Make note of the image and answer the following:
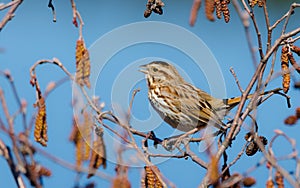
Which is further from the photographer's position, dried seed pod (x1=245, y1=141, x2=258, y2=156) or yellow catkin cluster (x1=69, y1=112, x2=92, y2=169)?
dried seed pod (x1=245, y1=141, x2=258, y2=156)

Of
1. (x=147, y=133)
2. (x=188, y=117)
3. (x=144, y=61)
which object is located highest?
(x=144, y=61)

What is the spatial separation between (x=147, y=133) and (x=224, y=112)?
902 millimetres

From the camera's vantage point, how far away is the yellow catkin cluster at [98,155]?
4.92 ft

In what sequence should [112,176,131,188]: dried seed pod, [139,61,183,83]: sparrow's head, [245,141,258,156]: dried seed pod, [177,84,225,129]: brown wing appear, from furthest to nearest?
1. [139,61,183,83]: sparrow's head
2. [177,84,225,129]: brown wing
3. [245,141,258,156]: dried seed pod
4. [112,176,131,188]: dried seed pod

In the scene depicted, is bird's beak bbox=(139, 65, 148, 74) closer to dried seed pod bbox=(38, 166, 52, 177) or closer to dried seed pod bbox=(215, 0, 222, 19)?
dried seed pod bbox=(215, 0, 222, 19)

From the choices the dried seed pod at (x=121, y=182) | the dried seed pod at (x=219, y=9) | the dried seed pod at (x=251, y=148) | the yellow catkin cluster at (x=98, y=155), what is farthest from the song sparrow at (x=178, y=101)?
the dried seed pod at (x=121, y=182)

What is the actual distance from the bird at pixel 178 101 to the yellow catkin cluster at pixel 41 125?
41.4 inches

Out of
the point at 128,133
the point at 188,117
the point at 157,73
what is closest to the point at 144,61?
the point at 157,73

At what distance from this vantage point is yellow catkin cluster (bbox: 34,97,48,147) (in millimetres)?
1661

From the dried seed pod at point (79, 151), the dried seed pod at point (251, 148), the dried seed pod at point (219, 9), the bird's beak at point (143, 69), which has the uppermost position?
the dried seed pod at point (219, 9)

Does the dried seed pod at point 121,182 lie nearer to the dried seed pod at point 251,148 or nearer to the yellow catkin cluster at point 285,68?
the dried seed pod at point 251,148

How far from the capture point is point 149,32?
254cm

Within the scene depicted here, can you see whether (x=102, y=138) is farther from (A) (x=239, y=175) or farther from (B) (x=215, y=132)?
(B) (x=215, y=132)

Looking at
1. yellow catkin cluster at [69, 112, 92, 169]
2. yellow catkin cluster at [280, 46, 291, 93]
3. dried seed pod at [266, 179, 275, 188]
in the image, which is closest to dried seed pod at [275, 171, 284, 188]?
dried seed pod at [266, 179, 275, 188]
